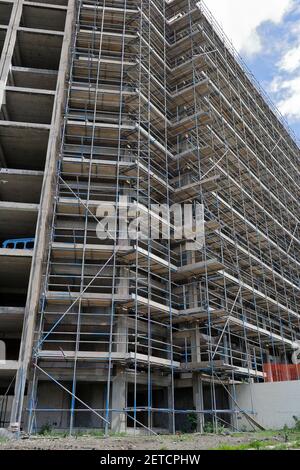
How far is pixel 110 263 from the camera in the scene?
1703 cm

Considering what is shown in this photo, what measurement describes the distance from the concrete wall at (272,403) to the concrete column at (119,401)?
17.5ft

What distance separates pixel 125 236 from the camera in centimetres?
1639

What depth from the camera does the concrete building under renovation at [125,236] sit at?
50.0ft

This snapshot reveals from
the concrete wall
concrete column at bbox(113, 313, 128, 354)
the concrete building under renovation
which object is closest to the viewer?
the concrete building under renovation

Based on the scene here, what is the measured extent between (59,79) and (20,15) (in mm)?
4987

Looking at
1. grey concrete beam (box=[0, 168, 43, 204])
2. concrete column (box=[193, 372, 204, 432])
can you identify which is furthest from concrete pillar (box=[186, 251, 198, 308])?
grey concrete beam (box=[0, 168, 43, 204])

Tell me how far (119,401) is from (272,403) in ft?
20.8

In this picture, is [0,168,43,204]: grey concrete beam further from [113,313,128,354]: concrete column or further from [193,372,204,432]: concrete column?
[193,372,204,432]: concrete column

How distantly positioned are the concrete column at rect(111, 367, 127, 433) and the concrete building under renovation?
5 centimetres

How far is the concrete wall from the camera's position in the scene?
15898 mm

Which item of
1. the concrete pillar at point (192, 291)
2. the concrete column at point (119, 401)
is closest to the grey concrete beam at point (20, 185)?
the concrete pillar at point (192, 291)

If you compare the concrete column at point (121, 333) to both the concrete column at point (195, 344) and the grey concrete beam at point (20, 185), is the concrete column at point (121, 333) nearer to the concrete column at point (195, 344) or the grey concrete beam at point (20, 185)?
the concrete column at point (195, 344)

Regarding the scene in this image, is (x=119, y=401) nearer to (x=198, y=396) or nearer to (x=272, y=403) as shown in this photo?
(x=198, y=396)
